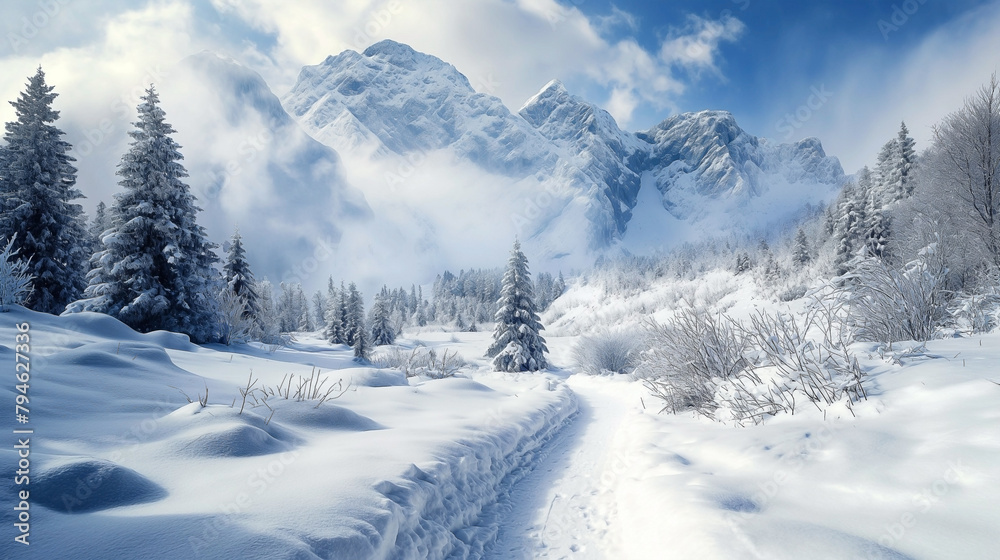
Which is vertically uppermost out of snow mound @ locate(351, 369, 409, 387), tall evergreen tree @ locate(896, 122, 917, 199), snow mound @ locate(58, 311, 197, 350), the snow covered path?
tall evergreen tree @ locate(896, 122, 917, 199)

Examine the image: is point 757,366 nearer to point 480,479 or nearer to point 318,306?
point 480,479

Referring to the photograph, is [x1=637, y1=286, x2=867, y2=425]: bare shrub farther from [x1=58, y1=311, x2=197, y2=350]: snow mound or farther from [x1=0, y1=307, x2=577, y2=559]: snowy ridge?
[x1=58, y1=311, x2=197, y2=350]: snow mound

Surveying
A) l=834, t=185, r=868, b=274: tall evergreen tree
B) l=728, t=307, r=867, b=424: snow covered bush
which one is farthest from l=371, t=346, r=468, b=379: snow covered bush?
l=834, t=185, r=868, b=274: tall evergreen tree

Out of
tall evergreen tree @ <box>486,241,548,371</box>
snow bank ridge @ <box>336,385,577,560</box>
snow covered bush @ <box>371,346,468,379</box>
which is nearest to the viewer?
snow bank ridge @ <box>336,385,577,560</box>

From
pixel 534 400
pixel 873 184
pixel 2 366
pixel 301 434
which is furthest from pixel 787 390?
pixel 873 184

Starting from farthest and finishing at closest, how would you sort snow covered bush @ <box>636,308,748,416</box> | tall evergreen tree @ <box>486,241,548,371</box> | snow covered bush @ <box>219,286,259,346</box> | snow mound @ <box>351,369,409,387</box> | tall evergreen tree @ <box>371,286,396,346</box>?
tall evergreen tree @ <box>371,286,396,346</box>
tall evergreen tree @ <box>486,241,548,371</box>
snow covered bush @ <box>219,286,259,346</box>
snow mound @ <box>351,369,409,387</box>
snow covered bush @ <box>636,308,748,416</box>

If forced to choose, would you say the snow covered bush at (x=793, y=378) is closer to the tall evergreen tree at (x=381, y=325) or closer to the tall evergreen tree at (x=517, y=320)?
the tall evergreen tree at (x=517, y=320)

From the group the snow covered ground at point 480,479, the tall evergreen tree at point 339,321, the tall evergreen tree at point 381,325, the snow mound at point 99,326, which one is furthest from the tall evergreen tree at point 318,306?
the snow covered ground at point 480,479

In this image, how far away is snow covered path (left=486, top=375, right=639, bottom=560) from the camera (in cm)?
373

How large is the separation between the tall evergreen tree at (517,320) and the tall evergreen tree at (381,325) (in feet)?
66.4

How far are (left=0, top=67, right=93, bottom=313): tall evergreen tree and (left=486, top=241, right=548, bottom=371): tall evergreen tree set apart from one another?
20.8m

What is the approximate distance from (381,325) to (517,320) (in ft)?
73.9

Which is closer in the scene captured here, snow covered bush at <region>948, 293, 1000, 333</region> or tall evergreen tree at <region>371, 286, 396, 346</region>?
snow covered bush at <region>948, 293, 1000, 333</region>

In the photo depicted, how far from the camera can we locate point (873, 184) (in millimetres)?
38938
